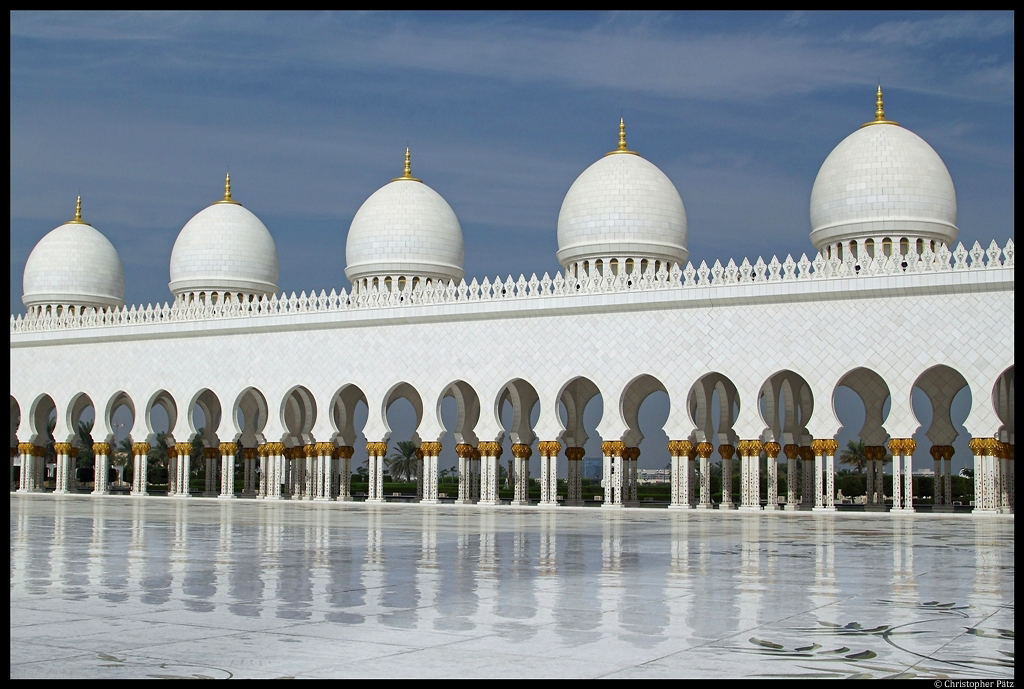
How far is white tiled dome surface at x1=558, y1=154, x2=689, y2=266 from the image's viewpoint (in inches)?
878

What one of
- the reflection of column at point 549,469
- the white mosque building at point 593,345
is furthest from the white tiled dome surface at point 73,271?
the reflection of column at point 549,469

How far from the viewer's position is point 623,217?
73.2ft

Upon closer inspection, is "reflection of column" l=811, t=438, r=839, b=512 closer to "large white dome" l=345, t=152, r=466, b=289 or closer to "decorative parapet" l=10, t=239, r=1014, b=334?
"decorative parapet" l=10, t=239, r=1014, b=334

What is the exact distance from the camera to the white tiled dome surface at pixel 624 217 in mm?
22297

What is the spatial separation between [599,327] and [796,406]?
443cm

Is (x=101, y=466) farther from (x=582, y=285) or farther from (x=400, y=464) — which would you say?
(x=400, y=464)

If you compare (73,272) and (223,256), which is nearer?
(223,256)

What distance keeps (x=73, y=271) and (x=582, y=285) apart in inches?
565

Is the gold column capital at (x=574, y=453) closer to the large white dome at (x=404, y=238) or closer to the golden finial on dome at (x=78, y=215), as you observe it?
the large white dome at (x=404, y=238)

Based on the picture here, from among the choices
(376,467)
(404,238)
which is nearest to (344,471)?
(376,467)

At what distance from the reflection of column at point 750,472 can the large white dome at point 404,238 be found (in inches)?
341

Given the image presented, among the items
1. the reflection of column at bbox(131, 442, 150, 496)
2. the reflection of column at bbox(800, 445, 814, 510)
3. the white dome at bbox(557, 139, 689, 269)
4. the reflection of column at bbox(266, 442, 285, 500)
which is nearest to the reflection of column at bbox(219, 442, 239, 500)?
the reflection of column at bbox(266, 442, 285, 500)

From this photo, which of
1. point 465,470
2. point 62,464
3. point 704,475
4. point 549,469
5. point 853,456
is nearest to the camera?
point 704,475

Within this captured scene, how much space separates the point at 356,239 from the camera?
25.0m
